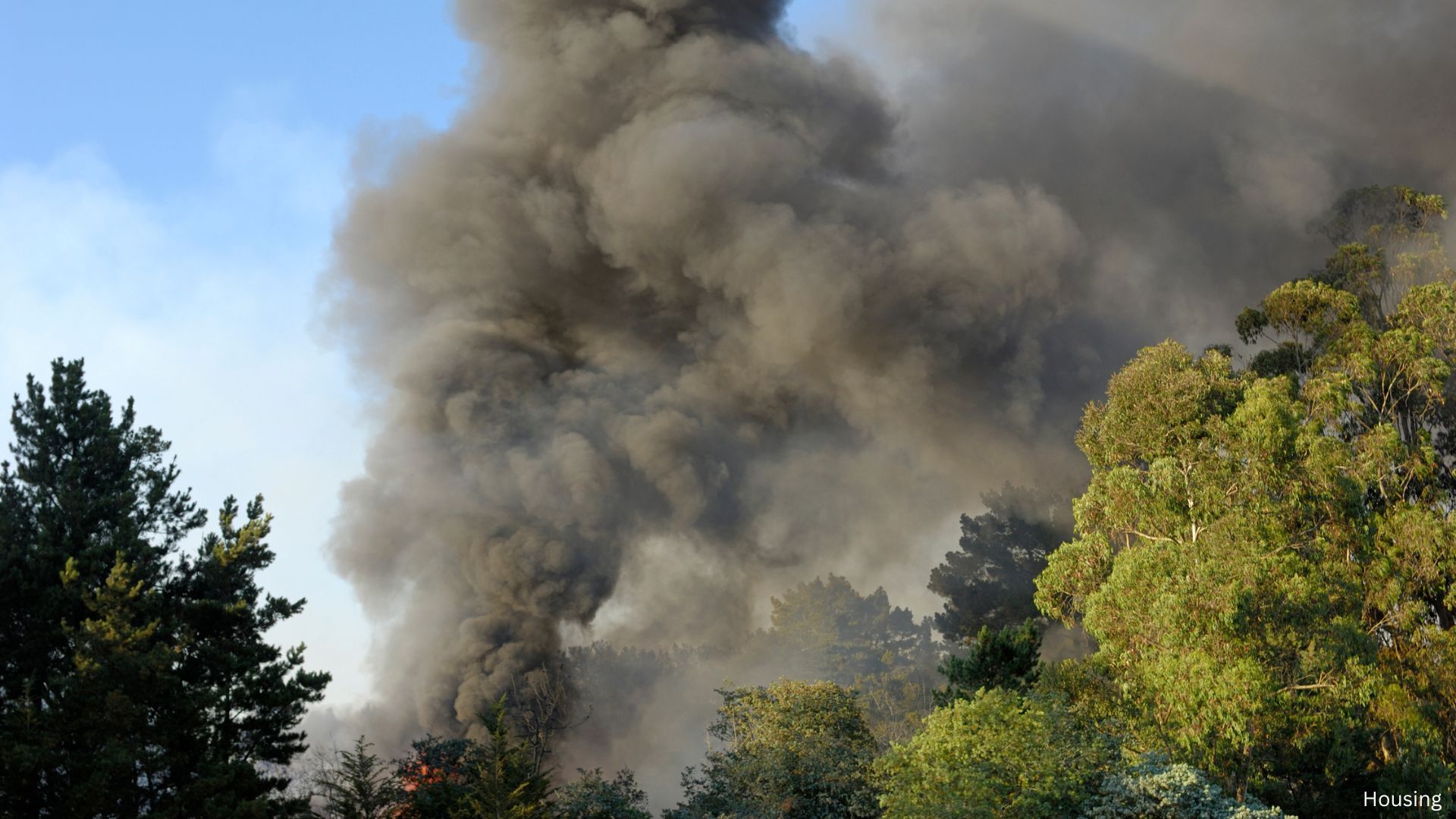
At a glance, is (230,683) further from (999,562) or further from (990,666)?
(999,562)

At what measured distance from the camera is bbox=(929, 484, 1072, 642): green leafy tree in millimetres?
48500

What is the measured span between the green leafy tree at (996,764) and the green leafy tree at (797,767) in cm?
572

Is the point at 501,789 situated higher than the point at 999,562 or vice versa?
the point at 999,562

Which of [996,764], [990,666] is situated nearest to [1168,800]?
[996,764]

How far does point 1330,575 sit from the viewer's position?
2453 centimetres

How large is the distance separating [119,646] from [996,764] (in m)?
14.5

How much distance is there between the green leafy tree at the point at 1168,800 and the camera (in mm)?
19109

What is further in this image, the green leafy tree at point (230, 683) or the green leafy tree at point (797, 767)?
the green leafy tree at point (797, 767)

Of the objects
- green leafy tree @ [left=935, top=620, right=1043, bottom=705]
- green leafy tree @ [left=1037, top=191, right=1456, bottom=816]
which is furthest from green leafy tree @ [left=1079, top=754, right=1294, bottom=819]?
green leafy tree @ [left=935, top=620, right=1043, bottom=705]

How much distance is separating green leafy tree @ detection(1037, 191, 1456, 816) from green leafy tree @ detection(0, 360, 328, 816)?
1603 cm

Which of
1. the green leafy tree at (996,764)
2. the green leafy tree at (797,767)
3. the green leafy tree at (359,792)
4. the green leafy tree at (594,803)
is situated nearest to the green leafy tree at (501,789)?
the green leafy tree at (359,792)

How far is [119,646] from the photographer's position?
18.0 m

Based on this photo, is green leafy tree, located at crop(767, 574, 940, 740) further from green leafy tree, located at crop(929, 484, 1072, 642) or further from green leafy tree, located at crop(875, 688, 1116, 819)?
green leafy tree, located at crop(875, 688, 1116, 819)

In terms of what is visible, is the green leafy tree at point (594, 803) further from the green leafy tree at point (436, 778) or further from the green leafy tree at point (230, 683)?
the green leafy tree at point (230, 683)
